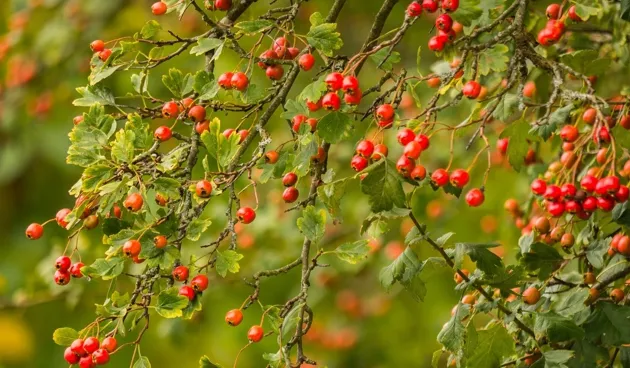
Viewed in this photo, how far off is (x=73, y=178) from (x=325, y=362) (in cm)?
190

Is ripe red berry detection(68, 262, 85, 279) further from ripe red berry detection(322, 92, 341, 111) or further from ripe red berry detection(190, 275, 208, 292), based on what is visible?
ripe red berry detection(322, 92, 341, 111)

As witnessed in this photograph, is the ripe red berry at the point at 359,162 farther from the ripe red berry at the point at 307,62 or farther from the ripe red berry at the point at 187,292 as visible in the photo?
the ripe red berry at the point at 187,292

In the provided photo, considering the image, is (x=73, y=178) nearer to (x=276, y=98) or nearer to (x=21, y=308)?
(x=21, y=308)

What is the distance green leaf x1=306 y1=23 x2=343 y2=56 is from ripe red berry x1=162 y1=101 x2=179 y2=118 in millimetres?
253

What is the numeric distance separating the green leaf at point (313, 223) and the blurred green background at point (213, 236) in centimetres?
135

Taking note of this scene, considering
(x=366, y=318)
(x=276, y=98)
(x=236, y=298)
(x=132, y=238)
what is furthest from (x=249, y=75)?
(x=366, y=318)

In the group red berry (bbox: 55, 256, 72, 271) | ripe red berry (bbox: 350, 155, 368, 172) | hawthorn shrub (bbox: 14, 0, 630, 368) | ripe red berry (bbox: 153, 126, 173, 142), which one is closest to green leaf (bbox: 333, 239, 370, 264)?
hawthorn shrub (bbox: 14, 0, 630, 368)

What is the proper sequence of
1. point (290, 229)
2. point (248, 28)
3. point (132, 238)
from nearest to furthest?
point (132, 238)
point (248, 28)
point (290, 229)

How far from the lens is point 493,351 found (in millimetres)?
1745

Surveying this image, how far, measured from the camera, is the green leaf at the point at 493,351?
→ 174 centimetres

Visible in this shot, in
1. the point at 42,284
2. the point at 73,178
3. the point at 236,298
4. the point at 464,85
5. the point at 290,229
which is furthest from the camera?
the point at 73,178

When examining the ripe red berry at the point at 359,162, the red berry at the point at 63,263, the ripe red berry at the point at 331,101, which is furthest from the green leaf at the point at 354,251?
the red berry at the point at 63,263

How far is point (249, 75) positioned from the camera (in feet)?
5.72

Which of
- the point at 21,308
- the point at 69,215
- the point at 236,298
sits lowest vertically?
the point at 236,298
